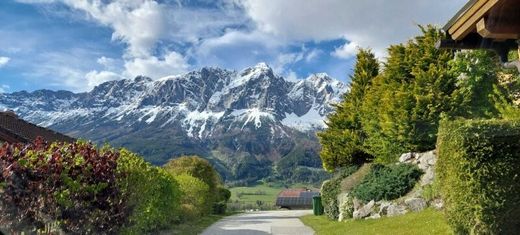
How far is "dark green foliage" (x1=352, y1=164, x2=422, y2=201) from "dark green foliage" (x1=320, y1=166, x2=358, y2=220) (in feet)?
12.7

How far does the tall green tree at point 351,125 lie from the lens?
32906 mm

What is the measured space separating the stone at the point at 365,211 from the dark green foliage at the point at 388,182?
12.1 inches

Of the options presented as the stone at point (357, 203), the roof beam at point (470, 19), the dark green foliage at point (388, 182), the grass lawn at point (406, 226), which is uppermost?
the roof beam at point (470, 19)

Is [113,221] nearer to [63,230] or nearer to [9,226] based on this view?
[63,230]

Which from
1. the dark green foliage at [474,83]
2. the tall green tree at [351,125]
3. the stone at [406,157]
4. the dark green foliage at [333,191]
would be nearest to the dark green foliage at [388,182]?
the stone at [406,157]

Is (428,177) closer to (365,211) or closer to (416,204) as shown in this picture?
(416,204)

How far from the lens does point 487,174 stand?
11.1 metres

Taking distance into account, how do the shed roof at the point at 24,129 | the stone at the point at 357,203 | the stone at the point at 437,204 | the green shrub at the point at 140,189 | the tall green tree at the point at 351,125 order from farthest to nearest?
the tall green tree at the point at 351,125
the shed roof at the point at 24,129
the stone at the point at 357,203
the stone at the point at 437,204
the green shrub at the point at 140,189

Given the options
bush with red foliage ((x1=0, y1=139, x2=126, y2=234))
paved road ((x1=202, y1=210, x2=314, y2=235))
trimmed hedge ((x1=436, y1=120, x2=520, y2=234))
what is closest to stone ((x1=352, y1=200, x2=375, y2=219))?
paved road ((x1=202, y1=210, x2=314, y2=235))

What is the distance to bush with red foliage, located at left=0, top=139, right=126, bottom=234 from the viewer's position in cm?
862

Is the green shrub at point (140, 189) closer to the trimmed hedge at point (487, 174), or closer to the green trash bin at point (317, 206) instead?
the trimmed hedge at point (487, 174)

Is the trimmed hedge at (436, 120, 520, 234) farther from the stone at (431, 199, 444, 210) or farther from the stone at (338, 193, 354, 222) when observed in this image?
the stone at (338, 193, 354, 222)

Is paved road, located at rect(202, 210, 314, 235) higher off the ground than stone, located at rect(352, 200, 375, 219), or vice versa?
stone, located at rect(352, 200, 375, 219)

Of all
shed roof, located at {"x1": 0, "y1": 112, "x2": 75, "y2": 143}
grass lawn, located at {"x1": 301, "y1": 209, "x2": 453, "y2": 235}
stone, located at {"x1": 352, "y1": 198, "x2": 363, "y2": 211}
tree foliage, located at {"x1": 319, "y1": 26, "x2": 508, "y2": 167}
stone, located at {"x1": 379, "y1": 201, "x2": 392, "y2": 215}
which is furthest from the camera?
shed roof, located at {"x1": 0, "y1": 112, "x2": 75, "y2": 143}
